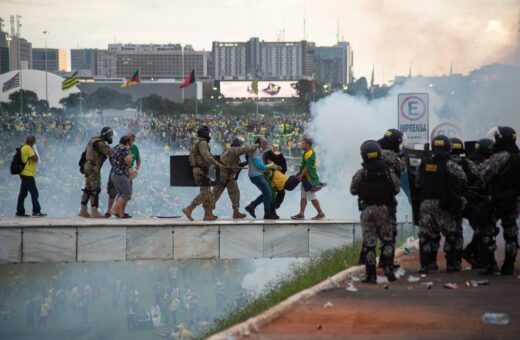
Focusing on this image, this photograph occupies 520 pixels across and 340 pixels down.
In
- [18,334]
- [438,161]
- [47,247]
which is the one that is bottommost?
[18,334]

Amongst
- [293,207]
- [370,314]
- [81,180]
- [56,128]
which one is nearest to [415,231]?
[370,314]

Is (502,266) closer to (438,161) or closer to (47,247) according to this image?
(438,161)

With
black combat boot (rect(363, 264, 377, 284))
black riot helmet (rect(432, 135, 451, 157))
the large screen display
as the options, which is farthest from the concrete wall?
the large screen display

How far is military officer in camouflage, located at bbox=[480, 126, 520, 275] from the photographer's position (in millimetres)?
14508

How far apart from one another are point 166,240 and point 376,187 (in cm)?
722

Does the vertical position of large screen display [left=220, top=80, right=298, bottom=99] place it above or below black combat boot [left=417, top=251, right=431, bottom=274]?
above

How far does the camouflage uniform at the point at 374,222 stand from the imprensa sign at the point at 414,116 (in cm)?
682

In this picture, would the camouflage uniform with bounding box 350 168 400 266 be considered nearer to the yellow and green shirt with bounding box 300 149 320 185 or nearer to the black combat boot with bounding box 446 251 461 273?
the black combat boot with bounding box 446 251 461 273

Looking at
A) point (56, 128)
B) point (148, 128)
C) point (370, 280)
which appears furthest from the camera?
point (148, 128)

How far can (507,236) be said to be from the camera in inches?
580

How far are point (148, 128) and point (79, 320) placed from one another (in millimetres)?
43276

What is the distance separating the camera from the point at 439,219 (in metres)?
15.0

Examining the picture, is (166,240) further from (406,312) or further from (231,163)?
(406,312)

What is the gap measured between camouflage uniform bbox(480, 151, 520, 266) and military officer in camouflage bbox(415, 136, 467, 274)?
37cm
